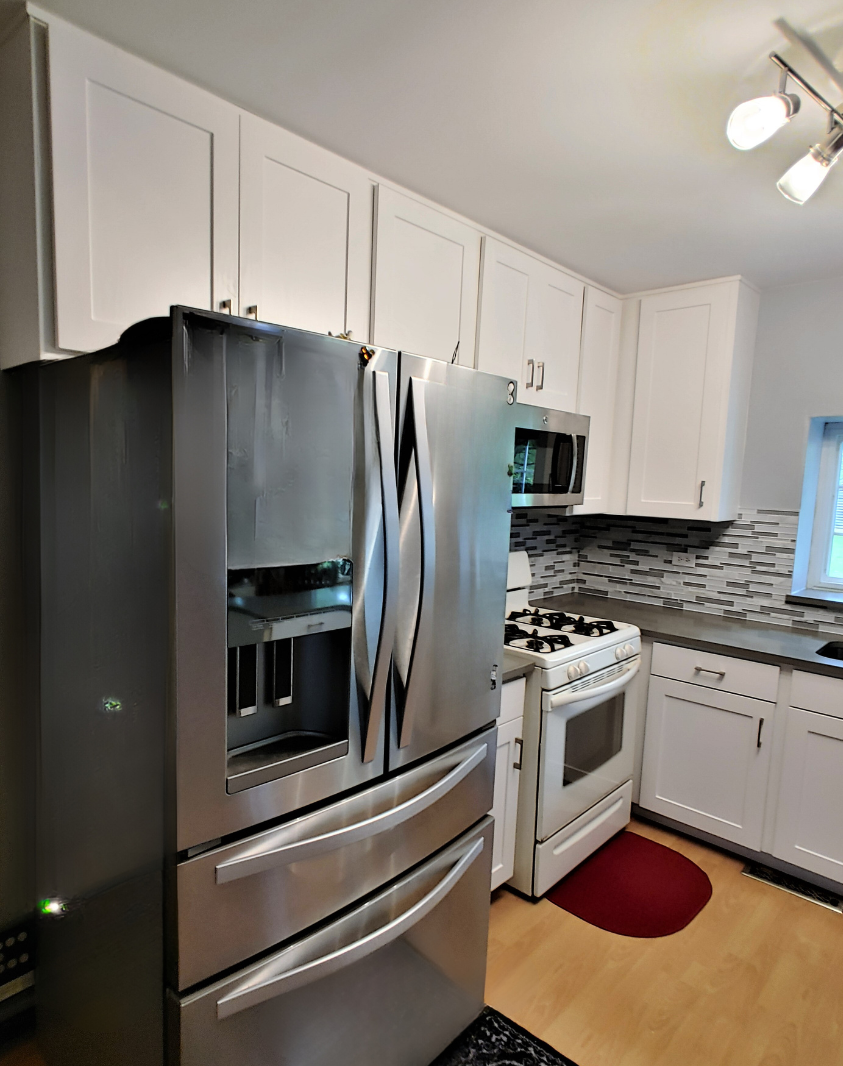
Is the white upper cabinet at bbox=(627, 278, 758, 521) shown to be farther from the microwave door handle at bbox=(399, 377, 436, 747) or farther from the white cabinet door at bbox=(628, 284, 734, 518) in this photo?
the microwave door handle at bbox=(399, 377, 436, 747)

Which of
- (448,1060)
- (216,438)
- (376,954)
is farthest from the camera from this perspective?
(448,1060)

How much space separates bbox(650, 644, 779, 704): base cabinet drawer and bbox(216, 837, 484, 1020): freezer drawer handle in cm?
145

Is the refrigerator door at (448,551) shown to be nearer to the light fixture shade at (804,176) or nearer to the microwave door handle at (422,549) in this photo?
the microwave door handle at (422,549)

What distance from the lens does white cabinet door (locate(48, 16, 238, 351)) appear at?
1.26 metres

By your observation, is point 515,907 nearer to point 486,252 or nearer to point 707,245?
point 486,252

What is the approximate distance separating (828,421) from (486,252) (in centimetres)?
174

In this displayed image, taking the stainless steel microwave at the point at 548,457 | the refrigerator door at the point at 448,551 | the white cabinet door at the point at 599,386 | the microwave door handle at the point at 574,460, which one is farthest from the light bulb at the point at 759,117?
the white cabinet door at the point at 599,386

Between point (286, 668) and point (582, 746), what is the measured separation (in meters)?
1.52

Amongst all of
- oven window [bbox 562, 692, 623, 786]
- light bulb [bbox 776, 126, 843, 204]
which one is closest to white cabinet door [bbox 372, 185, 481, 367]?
light bulb [bbox 776, 126, 843, 204]

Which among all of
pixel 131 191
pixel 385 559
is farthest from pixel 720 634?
pixel 131 191

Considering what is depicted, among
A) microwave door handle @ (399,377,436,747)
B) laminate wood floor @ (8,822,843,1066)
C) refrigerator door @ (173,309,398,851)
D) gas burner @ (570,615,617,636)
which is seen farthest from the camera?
gas burner @ (570,615,617,636)

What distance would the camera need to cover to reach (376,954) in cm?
139

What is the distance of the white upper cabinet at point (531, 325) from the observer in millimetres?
2238

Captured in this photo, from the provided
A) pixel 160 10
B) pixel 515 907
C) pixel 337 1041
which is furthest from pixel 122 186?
pixel 515 907
